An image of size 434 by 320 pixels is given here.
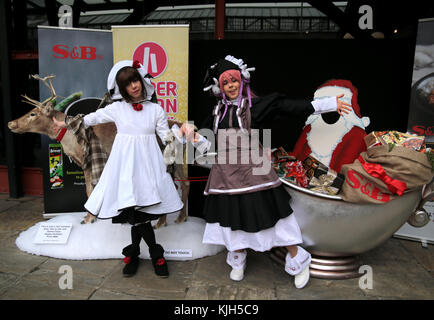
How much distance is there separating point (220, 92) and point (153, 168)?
2.51 feet

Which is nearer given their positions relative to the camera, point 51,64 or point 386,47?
point 386,47

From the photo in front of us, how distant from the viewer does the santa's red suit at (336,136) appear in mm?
2795

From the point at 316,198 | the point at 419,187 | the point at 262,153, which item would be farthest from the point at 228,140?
the point at 419,187

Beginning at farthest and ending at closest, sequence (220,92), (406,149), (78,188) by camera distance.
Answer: (78,188) < (220,92) < (406,149)

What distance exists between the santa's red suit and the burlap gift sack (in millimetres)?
695

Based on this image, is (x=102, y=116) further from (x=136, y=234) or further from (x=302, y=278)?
(x=302, y=278)

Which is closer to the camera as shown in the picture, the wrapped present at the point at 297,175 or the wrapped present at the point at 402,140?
the wrapped present at the point at 402,140

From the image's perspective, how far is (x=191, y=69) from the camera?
10.9 feet

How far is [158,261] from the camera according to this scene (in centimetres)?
242

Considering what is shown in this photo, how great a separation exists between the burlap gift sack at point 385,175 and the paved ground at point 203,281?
2.42 feet

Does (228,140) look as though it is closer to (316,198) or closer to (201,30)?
(316,198)

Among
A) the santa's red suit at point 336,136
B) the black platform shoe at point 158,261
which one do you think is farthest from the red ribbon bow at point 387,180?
the black platform shoe at point 158,261

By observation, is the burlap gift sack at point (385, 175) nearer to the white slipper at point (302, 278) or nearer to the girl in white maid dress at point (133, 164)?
the white slipper at point (302, 278)

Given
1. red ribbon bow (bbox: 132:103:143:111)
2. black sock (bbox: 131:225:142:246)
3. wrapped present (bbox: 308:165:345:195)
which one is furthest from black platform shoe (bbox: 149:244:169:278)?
wrapped present (bbox: 308:165:345:195)
